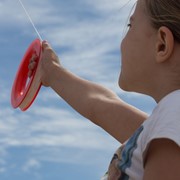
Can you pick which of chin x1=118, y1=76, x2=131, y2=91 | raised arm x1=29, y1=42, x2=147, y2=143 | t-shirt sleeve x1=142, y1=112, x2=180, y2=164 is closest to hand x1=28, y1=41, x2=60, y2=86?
raised arm x1=29, y1=42, x2=147, y2=143

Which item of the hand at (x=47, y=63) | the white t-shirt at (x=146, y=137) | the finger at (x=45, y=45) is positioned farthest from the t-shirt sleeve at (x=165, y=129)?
the finger at (x=45, y=45)

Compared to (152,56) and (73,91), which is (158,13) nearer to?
(152,56)

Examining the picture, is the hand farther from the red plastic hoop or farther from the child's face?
the child's face

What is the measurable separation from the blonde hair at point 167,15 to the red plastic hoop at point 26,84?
0.91 m

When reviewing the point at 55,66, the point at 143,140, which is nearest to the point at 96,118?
the point at 55,66

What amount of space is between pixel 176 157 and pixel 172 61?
270mm

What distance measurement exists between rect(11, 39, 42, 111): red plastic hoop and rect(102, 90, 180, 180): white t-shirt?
37.0 inches

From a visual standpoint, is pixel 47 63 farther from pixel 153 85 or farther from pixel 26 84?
pixel 153 85

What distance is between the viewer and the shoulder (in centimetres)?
82

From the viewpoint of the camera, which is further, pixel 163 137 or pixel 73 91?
pixel 73 91

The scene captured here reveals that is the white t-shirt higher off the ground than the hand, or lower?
higher

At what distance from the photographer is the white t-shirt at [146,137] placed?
0.86m

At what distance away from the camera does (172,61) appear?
1029 millimetres

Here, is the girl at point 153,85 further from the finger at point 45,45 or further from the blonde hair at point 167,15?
the finger at point 45,45
